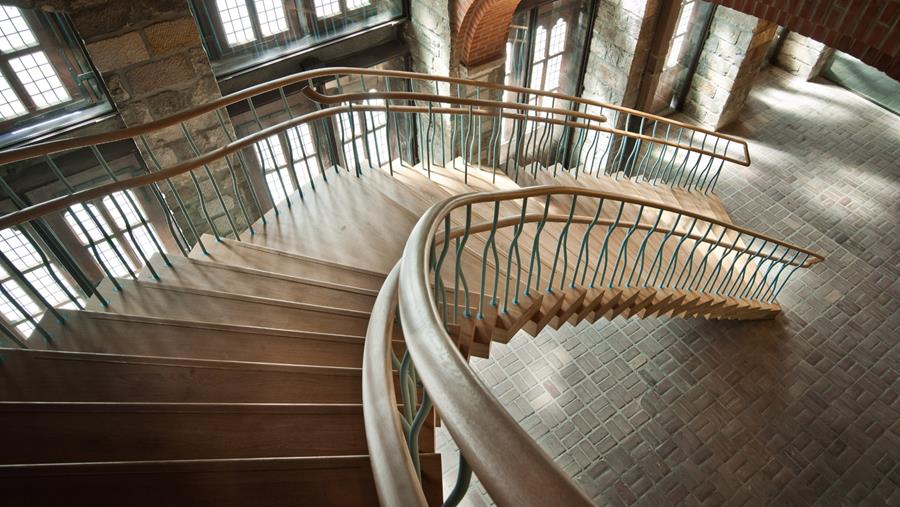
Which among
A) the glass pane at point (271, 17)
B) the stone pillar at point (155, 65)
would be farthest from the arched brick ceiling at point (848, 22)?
the stone pillar at point (155, 65)

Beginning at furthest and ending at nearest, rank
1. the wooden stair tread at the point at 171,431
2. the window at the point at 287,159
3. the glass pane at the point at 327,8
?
1. the window at the point at 287,159
2. the glass pane at the point at 327,8
3. the wooden stair tread at the point at 171,431

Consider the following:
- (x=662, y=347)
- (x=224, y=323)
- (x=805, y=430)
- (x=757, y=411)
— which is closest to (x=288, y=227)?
(x=224, y=323)

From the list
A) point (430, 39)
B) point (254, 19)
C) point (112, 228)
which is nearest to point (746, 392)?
point (430, 39)

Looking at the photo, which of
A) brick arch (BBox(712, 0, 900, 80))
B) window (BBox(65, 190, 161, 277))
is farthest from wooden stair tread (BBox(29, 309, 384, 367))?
brick arch (BBox(712, 0, 900, 80))

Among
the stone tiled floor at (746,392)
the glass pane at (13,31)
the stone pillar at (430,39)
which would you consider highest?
the glass pane at (13,31)

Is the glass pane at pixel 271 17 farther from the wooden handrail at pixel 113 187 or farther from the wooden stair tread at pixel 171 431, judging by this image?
the wooden stair tread at pixel 171 431

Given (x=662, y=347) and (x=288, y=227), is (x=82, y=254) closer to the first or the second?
(x=288, y=227)

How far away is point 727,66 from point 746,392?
5641mm

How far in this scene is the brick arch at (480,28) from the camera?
5.80 m

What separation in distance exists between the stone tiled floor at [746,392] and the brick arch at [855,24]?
135 inches

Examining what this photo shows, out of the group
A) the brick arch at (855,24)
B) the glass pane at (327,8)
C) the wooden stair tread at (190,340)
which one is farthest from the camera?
the glass pane at (327,8)

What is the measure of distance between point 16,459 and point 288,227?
8.17 feet

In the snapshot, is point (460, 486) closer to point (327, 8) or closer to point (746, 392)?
point (327, 8)

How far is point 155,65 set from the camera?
455 centimetres
